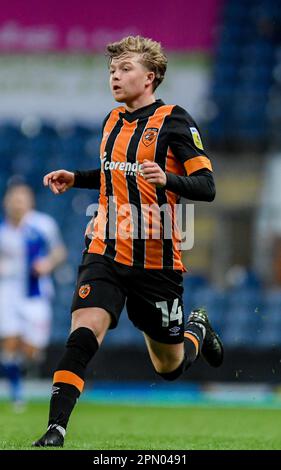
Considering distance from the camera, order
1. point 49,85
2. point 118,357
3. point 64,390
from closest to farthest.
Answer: point 64,390 < point 118,357 < point 49,85

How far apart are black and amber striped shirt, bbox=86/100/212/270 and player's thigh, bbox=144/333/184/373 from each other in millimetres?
474

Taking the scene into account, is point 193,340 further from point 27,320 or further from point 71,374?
point 27,320

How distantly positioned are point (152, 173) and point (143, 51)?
0.93 metres

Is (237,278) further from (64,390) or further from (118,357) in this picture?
(64,390)

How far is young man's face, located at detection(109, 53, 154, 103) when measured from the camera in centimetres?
600

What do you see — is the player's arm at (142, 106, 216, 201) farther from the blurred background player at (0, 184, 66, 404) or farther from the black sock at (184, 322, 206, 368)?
the blurred background player at (0, 184, 66, 404)

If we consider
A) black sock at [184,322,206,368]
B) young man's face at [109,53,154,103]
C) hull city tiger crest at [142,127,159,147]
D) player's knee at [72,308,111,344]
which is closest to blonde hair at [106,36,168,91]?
young man's face at [109,53,154,103]

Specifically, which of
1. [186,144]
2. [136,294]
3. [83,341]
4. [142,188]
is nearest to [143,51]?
[186,144]

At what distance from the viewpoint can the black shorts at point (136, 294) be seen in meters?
5.78

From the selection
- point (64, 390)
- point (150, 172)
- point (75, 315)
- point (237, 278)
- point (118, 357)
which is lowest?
point (64, 390)

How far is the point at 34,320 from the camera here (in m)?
11.2

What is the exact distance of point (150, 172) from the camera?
5.43 metres

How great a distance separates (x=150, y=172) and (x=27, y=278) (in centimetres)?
603
